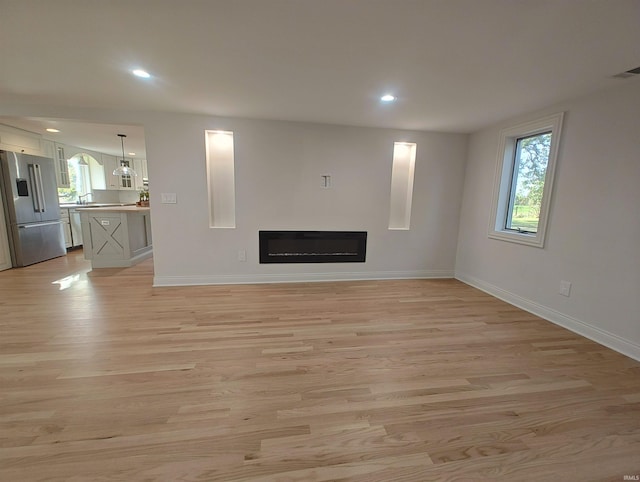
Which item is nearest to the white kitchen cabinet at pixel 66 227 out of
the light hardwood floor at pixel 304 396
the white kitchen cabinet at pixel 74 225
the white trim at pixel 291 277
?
the white kitchen cabinet at pixel 74 225

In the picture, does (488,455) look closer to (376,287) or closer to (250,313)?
(250,313)

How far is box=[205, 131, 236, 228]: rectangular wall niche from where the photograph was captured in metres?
3.84

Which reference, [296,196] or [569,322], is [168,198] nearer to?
[296,196]

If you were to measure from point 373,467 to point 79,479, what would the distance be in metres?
1.29

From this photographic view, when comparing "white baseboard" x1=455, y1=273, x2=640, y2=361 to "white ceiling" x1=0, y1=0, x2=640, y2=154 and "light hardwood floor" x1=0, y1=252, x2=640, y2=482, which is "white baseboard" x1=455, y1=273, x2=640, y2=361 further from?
"white ceiling" x1=0, y1=0, x2=640, y2=154

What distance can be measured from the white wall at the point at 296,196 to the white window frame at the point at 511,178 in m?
0.72

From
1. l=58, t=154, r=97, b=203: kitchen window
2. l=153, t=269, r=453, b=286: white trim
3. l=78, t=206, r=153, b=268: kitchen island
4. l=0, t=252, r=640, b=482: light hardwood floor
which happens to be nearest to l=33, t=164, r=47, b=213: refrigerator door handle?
l=78, t=206, r=153, b=268: kitchen island

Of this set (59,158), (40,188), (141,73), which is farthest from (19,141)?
(141,73)

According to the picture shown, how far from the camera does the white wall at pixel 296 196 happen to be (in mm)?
3553

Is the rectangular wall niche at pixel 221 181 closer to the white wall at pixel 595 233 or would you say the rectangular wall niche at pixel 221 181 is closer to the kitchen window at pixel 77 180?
the white wall at pixel 595 233

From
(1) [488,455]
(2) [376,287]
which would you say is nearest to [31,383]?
(1) [488,455]

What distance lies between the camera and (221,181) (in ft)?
12.9

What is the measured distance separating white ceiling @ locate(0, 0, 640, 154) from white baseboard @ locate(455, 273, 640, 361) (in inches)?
87.1

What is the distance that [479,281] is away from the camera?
12.9 feet
